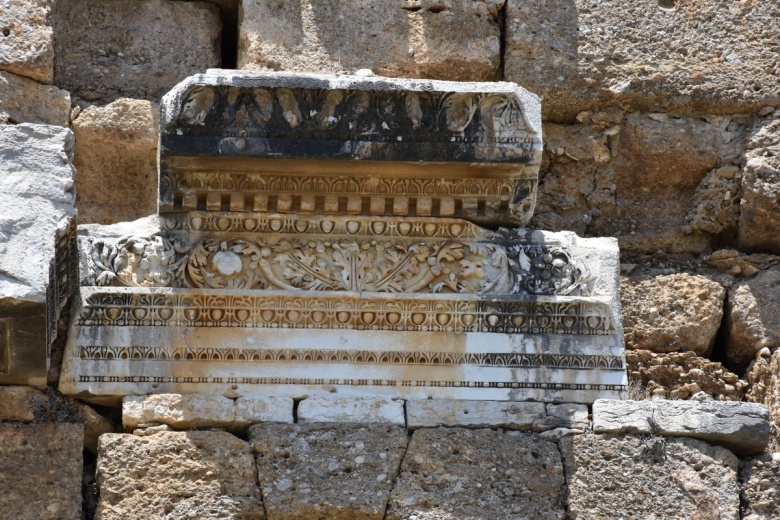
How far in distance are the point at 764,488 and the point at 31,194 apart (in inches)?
118

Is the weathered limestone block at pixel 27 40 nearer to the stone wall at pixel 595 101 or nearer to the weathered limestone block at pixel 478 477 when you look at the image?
the stone wall at pixel 595 101

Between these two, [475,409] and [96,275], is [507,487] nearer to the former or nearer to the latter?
[475,409]

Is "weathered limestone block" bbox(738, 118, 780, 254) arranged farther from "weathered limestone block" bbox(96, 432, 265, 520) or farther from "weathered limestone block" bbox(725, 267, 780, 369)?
"weathered limestone block" bbox(96, 432, 265, 520)

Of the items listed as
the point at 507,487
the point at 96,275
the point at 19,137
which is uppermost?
the point at 19,137

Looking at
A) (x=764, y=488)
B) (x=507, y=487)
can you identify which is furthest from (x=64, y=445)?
(x=764, y=488)

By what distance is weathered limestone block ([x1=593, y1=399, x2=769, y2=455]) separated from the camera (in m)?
7.57

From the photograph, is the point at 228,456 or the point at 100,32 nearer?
the point at 228,456

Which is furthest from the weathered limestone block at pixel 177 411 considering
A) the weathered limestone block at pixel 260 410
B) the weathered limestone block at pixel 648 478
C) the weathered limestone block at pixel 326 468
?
the weathered limestone block at pixel 648 478

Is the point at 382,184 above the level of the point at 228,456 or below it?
above

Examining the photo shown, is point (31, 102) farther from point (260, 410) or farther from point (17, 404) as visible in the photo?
point (260, 410)

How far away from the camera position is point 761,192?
341 inches

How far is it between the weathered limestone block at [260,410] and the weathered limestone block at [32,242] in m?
0.76

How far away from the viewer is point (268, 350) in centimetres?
768

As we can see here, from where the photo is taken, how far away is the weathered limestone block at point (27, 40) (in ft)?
27.7
